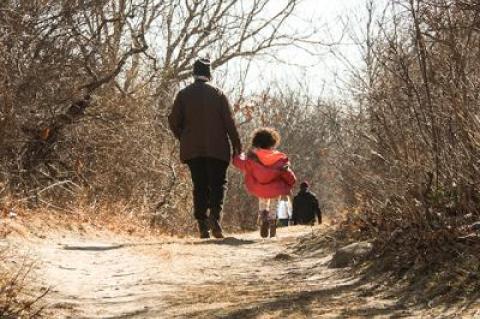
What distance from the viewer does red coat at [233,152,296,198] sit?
32.0 ft

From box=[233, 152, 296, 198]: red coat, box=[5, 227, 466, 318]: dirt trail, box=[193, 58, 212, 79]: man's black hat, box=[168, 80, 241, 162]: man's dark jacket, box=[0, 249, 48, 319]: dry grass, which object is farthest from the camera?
box=[233, 152, 296, 198]: red coat

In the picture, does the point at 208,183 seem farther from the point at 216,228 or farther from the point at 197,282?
the point at 197,282

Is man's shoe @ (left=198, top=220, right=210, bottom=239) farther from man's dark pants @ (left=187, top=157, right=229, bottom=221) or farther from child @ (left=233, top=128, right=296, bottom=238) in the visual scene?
child @ (left=233, top=128, right=296, bottom=238)

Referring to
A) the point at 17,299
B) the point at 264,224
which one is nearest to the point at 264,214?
the point at 264,224

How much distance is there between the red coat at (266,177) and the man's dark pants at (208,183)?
0.42 metres

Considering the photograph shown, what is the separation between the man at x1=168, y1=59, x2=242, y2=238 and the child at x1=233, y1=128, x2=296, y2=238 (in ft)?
1.32

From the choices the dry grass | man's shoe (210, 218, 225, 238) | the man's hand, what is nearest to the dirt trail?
the dry grass

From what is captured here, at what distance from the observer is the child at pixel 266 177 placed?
32.0 feet

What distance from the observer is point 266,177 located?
976cm

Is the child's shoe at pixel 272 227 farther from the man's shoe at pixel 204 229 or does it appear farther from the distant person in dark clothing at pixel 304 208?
the distant person in dark clothing at pixel 304 208

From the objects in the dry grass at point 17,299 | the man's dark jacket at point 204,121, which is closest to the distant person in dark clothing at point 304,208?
the man's dark jacket at point 204,121

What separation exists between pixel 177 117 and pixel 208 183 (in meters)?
0.89

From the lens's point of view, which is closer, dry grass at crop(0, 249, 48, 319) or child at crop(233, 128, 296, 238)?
dry grass at crop(0, 249, 48, 319)

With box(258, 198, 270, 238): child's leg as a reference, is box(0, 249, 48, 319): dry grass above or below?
below
